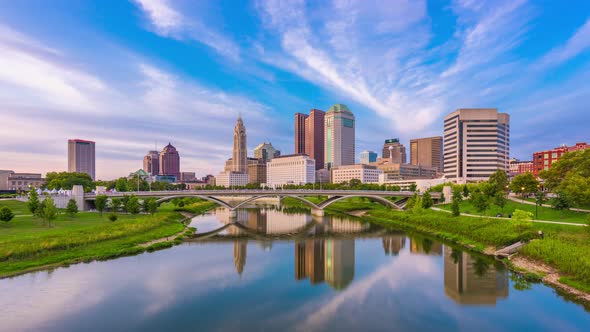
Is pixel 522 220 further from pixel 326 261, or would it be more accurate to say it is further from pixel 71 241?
pixel 71 241

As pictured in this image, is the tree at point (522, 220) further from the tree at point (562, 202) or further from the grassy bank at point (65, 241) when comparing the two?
the grassy bank at point (65, 241)

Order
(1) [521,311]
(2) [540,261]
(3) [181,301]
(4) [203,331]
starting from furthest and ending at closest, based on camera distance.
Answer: (2) [540,261] < (3) [181,301] < (1) [521,311] < (4) [203,331]

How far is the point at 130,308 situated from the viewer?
21469mm

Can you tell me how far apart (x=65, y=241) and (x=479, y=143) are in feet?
410

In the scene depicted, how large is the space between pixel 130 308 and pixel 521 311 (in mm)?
27100

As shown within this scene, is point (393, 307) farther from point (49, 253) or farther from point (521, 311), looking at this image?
point (49, 253)

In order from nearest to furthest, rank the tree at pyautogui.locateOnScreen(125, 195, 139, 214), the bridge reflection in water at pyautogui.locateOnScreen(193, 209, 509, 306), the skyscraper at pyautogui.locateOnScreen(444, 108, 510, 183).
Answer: the bridge reflection in water at pyautogui.locateOnScreen(193, 209, 509, 306) → the tree at pyautogui.locateOnScreen(125, 195, 139, 214) → the skyscraper at pyautogui.locateOnScreen(444, 108, 510, 183)

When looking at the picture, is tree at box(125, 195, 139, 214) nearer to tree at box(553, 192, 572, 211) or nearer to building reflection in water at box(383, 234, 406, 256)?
building reflection in water at box(383, 234, 406, 256)

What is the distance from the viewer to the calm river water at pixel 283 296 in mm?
19375

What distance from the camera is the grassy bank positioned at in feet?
91.8

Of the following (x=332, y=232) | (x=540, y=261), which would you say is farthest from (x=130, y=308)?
(x=332, y=232)

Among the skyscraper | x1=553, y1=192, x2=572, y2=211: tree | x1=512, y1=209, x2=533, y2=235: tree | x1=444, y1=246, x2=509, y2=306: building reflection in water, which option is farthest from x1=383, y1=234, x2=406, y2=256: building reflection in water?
the skyscraper

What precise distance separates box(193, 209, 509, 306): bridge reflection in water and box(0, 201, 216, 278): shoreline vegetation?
448 inches

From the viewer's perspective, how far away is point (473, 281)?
90.1ft
